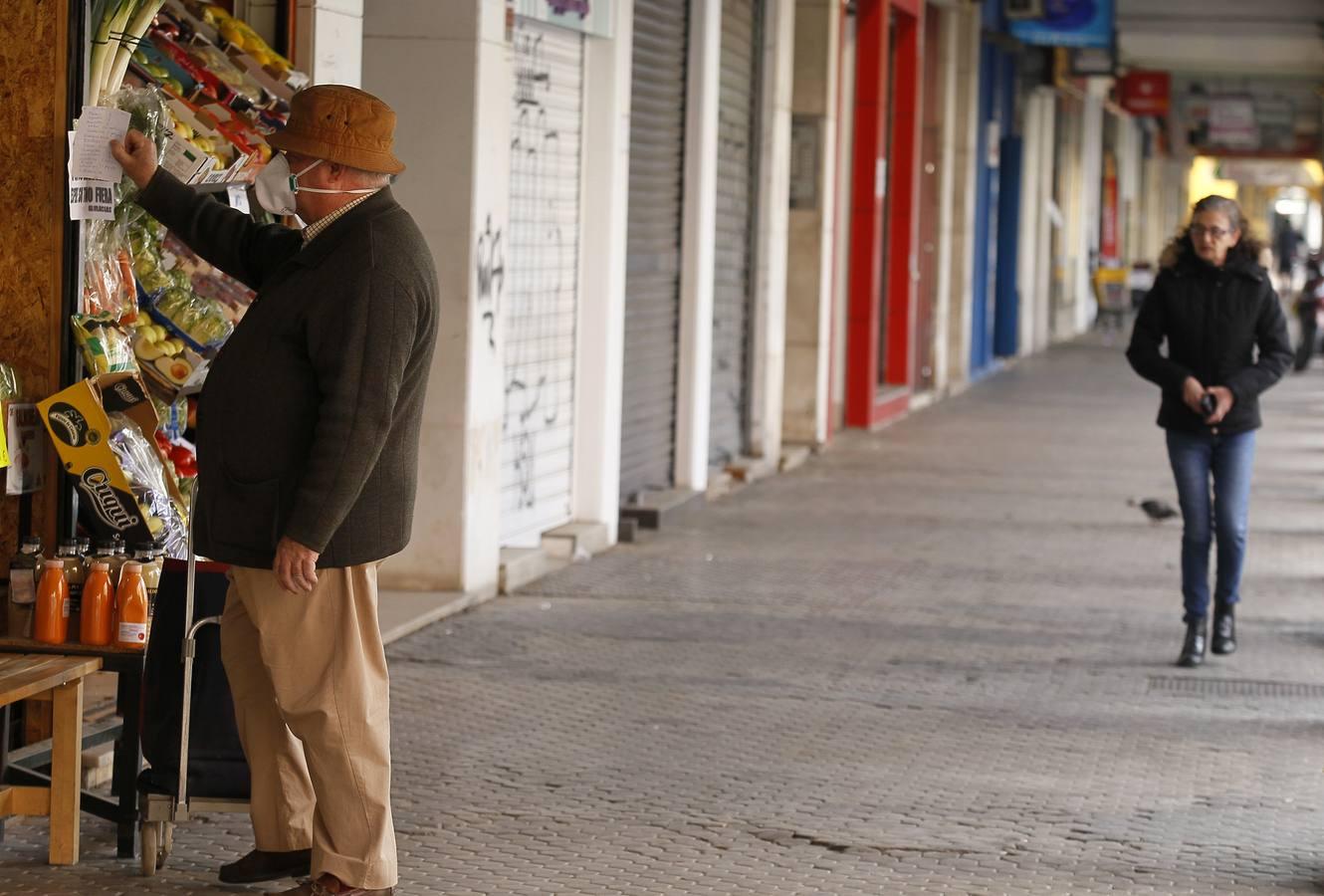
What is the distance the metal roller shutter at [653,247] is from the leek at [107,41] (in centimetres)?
593

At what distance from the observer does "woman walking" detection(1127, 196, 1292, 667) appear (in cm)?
791

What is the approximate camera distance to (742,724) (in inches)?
275

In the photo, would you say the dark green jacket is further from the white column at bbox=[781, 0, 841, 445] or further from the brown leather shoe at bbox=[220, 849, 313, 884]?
the white column at bbox=[781, 0, 841, 445]

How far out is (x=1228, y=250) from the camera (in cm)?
803

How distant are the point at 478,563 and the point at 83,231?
360cm

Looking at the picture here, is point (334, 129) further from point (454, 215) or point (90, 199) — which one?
point (454, 215)

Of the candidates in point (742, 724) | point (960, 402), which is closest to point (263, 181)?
point (742, 724)

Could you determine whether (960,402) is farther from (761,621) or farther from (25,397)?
(25,397)

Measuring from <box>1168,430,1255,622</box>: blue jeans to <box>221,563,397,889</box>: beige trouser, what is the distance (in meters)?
4.24

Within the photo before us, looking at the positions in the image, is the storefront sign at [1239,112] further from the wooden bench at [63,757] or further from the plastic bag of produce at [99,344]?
the wooden bench at [63,757]

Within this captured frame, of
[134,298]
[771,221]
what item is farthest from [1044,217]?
[134,298]

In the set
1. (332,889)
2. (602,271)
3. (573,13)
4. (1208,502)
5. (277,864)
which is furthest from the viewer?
(602,271)

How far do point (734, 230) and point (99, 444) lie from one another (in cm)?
863

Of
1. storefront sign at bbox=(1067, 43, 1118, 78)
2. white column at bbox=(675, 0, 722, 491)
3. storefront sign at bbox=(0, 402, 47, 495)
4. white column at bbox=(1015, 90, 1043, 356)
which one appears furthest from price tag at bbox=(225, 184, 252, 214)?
storefront sign at bbox=(1067, 43, 1118, 78)
